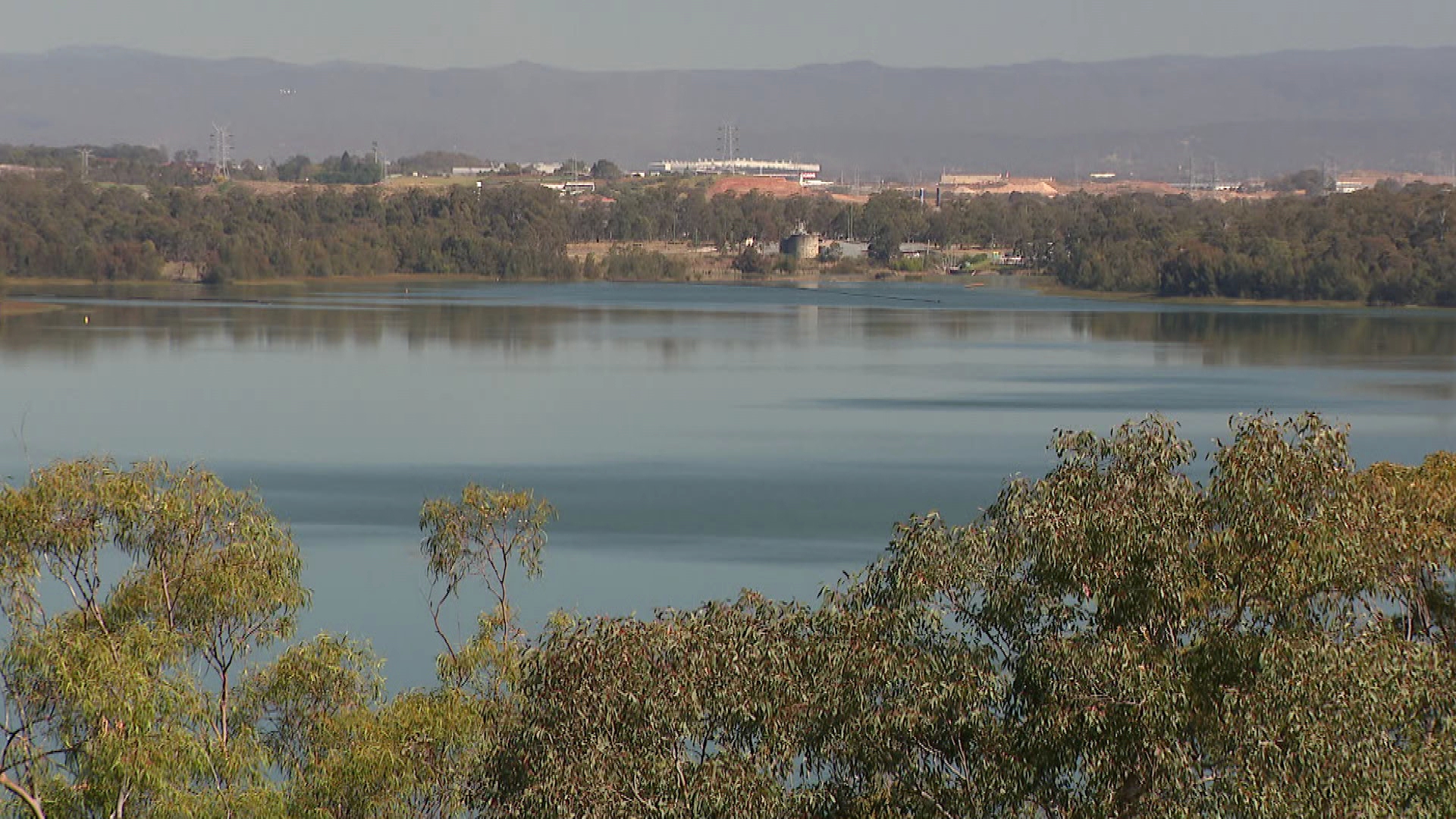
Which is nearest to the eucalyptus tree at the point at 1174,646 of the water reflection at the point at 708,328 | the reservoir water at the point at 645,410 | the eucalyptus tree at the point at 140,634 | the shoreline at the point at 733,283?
the eucalyptus tree at the point at 140,634

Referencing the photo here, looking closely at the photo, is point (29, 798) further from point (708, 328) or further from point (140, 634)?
point (708, 328)

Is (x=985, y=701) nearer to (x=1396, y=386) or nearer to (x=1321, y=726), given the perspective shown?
(x=1321, y=726)

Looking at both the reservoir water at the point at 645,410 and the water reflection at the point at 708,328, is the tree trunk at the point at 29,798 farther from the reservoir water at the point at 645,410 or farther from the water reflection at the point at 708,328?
the water reflection at the point at 708,328

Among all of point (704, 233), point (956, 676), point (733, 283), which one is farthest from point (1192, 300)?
point (956, 676)

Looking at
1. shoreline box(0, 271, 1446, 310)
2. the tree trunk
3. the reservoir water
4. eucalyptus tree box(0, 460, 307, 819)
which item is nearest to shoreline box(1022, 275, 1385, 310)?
shoreline box(0, 271, 1446, 310)

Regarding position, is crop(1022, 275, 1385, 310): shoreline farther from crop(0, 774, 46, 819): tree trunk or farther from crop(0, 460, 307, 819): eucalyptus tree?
crop(0, 774, 46, 819): tree trunk

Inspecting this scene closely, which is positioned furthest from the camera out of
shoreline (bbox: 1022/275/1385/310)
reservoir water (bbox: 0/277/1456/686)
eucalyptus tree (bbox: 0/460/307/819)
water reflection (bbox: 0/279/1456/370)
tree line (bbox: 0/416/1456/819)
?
shoreline (bbox: 1022/275/1385/310)
